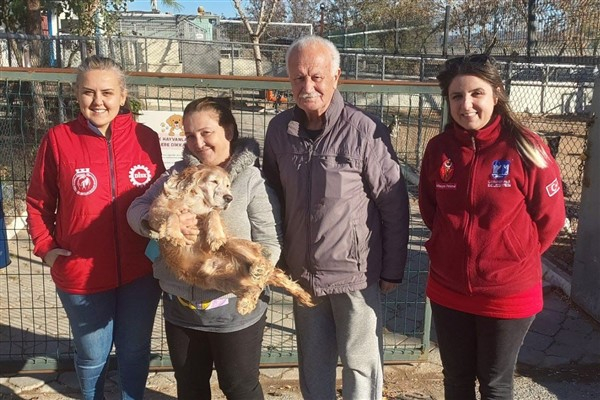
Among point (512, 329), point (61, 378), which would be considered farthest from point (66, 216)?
point (512, 329)

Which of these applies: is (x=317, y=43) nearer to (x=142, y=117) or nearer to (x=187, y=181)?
(x=187, y=181)

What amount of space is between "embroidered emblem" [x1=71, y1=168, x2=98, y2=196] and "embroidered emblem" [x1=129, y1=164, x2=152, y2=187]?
0.17 m

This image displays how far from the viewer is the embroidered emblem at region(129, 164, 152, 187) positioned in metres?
3.01

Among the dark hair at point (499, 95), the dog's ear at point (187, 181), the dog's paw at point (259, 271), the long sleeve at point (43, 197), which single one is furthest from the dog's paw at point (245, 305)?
the dark hair at point (499, 95)

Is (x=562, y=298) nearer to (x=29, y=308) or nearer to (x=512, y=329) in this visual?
(x=512, y=329)

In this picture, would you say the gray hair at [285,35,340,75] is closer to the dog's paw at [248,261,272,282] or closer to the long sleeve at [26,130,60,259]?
the dog's paw at [248,261,272,282]

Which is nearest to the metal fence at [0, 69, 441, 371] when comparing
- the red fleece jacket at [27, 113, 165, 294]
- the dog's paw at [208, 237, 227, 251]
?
the red fleece jacket at [27, 113, 165, 294]

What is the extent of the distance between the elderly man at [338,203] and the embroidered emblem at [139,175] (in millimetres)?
600

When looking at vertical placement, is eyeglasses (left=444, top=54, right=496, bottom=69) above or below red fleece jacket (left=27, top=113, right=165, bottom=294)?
above

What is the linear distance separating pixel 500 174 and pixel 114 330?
2094mm

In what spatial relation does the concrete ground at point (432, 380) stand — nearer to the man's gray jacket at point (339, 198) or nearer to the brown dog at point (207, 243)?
the man's gray jacket at point (339, 198)

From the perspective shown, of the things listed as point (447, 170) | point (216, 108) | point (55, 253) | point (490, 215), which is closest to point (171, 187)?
point (216, 108)

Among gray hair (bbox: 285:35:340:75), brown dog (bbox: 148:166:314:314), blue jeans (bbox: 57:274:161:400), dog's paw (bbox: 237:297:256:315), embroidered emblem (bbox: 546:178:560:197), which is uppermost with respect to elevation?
gray hair (bbox: 285:35:340:75)

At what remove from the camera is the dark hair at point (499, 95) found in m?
2.65
